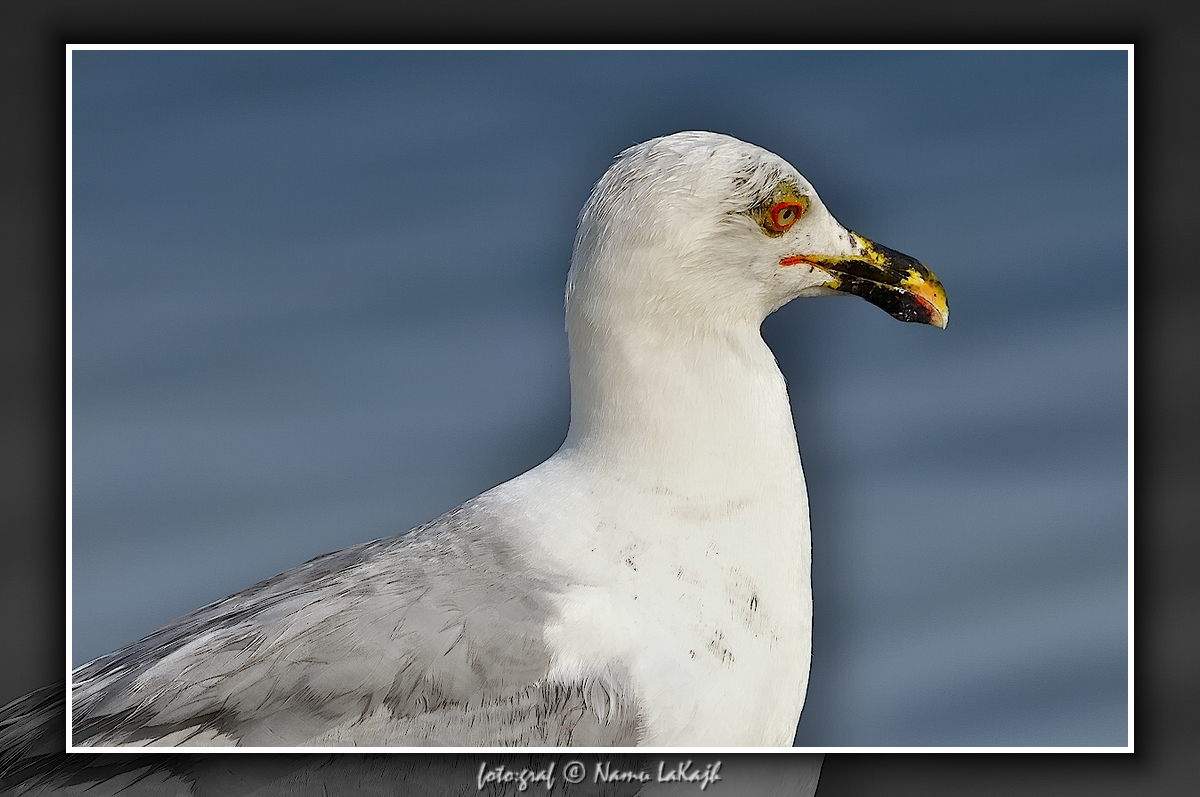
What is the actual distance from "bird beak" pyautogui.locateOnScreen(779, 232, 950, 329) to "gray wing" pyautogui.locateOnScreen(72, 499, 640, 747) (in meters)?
0.85

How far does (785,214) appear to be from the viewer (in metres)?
2.48

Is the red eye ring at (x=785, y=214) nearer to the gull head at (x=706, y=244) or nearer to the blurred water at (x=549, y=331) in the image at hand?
the gull head at (x=706, y=244)

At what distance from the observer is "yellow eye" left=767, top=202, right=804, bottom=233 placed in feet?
8.09

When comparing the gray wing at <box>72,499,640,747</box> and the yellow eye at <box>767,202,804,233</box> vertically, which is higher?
the yellow eye at <box>767,202,804,233</box>

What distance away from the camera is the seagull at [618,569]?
2.24 meters

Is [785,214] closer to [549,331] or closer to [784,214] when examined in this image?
[784,214]

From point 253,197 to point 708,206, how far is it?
1.05 m

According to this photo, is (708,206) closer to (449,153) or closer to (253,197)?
(449,153)

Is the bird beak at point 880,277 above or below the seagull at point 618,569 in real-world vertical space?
above

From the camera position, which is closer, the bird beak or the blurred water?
the bird beak

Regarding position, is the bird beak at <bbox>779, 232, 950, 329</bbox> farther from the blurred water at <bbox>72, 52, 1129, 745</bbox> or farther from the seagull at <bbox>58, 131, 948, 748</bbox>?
the blurred water at <bbox>72, 52, 1129, 745</bbox>

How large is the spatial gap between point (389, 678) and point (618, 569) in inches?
18.1

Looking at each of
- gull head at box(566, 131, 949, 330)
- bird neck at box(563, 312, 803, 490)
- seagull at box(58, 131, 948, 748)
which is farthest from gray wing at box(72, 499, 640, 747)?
gull head at box(566, 131, 949, 330)

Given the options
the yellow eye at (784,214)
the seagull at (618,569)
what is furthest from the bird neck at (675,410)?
the yellow eye at (784,214)
